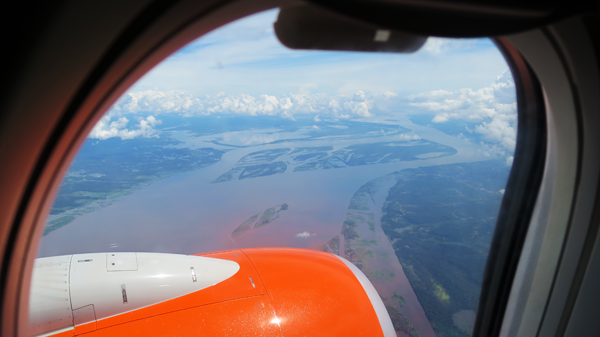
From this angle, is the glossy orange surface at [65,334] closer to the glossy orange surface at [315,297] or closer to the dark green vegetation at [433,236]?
the glossy orange surface at [315,297]

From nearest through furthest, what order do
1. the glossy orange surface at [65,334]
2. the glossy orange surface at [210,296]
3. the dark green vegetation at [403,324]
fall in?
1. the glossy orange surface at [65,334]
2. the glossy orange surface at [210,296]
3. the dark green vegetation at [403,324]

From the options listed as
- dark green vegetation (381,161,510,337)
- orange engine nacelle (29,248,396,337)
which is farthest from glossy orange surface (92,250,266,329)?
dark green vegetation (381,161,510,337)

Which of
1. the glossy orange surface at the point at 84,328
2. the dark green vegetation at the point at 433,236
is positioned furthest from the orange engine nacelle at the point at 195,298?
the dark green vegetation at the point at 433,236

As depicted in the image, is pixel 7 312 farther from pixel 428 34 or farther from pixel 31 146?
pixel 428 34

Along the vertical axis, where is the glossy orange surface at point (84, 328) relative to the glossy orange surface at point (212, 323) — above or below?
above

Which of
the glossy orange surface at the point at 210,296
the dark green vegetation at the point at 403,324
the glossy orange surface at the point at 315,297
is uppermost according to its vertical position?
the glossy orange surface at the point at 210,296

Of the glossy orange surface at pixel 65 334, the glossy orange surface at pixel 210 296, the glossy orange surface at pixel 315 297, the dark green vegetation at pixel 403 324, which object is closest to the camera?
the glossy orange surface at pixel 65 334

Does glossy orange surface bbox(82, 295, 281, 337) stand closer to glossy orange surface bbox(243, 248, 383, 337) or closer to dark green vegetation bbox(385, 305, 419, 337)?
glossy orange surface bbox(243, 248, 383, 337)

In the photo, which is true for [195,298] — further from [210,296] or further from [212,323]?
[212,323]

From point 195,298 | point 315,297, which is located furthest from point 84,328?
point 315,297
